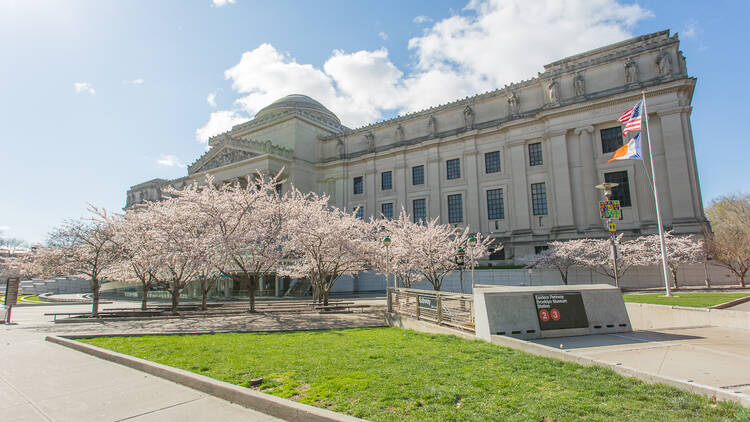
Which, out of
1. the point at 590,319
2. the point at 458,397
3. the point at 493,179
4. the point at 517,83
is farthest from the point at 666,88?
the point at 458,397

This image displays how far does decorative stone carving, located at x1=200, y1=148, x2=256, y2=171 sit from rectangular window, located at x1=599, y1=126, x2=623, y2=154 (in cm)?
4410

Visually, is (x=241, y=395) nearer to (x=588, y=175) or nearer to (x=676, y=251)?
(x=676, y=251)

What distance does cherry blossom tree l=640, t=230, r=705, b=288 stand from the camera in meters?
29.2

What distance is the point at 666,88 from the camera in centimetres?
3500

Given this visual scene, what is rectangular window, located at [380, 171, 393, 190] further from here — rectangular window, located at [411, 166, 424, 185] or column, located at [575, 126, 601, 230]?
column, located at [575, 126, 601, 230]

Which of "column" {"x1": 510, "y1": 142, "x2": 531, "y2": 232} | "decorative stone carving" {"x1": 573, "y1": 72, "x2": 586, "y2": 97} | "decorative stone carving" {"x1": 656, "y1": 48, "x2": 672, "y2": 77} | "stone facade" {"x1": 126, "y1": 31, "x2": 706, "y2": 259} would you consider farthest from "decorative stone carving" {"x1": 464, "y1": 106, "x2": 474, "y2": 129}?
"decorative stone carving" {"x1": 656, "y1": 48, "x2": 672, "y2": 77}

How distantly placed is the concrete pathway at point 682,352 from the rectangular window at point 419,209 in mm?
37662

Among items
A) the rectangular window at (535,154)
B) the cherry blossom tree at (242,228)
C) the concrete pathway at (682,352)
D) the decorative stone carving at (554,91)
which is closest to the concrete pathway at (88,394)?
the concrete pathway at (682,352)

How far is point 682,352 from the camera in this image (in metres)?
8.60

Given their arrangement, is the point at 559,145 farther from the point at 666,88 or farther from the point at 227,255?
the point at 227,255

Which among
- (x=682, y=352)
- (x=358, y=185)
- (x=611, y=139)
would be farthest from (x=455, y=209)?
(x=682, y=352)

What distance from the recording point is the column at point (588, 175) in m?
38.0

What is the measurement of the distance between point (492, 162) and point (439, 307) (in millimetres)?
35321

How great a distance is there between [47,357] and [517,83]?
47614 millimetres
